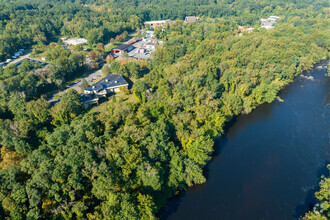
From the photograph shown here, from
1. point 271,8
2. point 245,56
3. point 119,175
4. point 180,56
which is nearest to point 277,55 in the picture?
point 245,56

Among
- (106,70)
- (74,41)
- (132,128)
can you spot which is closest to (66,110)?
(132,128)

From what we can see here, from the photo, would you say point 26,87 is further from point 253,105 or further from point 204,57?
point 253,105

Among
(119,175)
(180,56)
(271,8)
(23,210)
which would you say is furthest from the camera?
(271,8)

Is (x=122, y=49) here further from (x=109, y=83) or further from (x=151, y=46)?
(x=109, y=83)

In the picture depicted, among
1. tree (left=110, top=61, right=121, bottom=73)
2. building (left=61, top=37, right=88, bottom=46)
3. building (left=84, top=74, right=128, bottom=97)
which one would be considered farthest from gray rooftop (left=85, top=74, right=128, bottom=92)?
building (left=61, top=37, right=88, bottom=46)

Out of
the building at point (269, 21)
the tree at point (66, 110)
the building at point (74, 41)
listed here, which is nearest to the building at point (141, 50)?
the building at point (74, 41)

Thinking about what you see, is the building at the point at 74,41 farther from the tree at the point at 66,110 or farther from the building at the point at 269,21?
the building at the point at 269,21

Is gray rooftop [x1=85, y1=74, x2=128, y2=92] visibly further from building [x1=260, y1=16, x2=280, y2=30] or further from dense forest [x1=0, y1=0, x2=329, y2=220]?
building [x1=260, y1=16, x2=280, y2=30]
